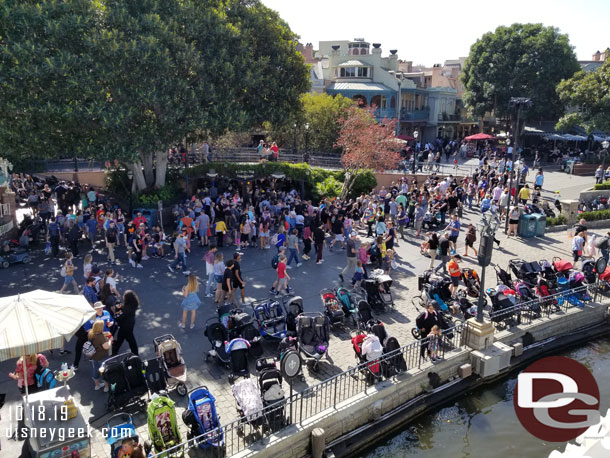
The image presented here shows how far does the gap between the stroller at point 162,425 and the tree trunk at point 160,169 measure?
18419 mm

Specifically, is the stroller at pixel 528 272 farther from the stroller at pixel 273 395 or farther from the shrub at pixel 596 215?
the shrub at pixel 596 215

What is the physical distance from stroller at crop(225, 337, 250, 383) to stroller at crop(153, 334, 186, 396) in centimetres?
95

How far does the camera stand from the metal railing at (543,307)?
1286 cm

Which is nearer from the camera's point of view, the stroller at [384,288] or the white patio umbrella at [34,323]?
the white patio umbrella at [34,323]

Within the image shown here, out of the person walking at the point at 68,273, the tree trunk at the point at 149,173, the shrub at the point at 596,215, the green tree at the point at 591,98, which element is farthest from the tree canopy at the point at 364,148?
the green tree at the point at 591,98

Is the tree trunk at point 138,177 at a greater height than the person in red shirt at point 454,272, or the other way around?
the tree trunk at point 138,177

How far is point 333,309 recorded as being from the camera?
12.1m

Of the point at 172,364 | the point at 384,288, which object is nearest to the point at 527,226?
the point at 384,288

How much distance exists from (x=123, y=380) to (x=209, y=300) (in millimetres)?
5191

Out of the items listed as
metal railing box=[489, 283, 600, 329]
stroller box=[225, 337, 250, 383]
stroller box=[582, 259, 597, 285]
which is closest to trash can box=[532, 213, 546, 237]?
stroller box=[582, 259, 597, 285]

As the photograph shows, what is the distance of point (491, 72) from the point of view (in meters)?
43.4

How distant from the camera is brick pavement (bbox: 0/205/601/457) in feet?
30.8

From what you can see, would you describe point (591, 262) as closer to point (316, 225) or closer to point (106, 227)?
point (316, 225)

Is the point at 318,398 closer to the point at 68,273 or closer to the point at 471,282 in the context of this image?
the point at 471,282
